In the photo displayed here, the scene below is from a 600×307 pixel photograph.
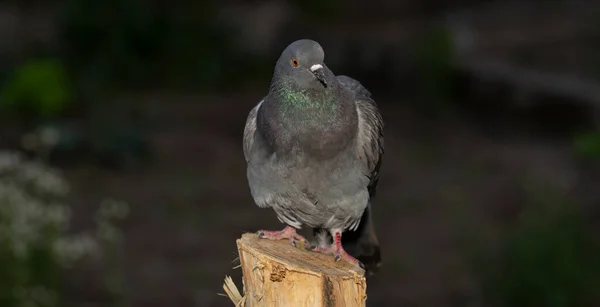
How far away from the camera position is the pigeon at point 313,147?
11.2ft

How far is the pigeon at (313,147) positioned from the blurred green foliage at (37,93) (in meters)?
5.41

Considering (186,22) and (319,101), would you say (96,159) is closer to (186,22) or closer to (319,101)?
(186,22)

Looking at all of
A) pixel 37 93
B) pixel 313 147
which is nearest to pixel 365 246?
pixel 313 147

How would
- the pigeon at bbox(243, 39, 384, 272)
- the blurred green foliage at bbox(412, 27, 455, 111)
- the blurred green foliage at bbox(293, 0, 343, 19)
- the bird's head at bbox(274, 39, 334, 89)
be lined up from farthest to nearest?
the blurred green foliage at bbox(293, 0, 343, 19) < the blurred green foliage at bbox(412, 27, 455, 111) < the pigeon at bbox(243, 39, 384, 272) < the bird's head at bbox(274, 39, 334, 89)

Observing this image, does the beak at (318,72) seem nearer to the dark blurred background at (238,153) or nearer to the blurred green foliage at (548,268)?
the dark blurred background at (238,153)

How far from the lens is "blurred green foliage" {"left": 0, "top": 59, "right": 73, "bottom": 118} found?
347 inches

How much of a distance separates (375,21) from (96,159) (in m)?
8.42

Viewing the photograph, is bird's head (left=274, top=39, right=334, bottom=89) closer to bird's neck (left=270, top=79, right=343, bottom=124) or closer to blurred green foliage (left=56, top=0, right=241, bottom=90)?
bird's neck (left=270, top=79, right=343, bottom=124)

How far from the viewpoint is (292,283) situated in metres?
2.90

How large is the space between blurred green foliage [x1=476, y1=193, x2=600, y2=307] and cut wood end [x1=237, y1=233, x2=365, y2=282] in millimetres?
2538

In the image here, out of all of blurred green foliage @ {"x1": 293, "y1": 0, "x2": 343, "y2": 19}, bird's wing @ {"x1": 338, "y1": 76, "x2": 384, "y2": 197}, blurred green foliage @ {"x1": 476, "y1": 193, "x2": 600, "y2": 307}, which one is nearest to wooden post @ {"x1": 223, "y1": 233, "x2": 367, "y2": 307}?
bird's wing @ {"x1": 338, "y1": 76, "x2": 384, "y2": 197}

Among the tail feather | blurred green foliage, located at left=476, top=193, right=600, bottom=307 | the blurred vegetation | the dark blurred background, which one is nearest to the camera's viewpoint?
the tail feather

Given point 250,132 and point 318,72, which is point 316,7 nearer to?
point 250,132

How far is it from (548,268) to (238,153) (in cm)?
439
